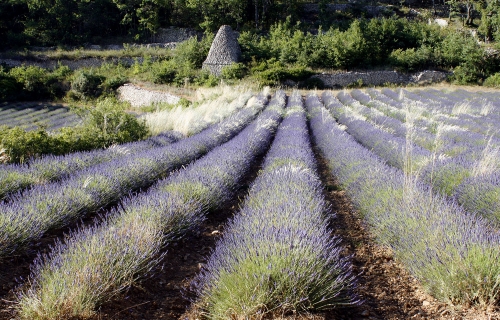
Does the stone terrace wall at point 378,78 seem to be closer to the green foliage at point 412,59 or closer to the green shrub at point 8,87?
the green foliage at point 412,59

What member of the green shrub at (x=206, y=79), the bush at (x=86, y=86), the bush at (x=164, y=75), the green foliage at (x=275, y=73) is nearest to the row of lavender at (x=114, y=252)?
the green shrub at (x=206, y=79)

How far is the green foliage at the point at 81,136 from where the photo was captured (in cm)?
620

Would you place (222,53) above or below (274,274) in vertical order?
above

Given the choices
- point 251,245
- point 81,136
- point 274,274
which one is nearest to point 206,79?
point 81,136

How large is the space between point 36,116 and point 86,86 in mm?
4506

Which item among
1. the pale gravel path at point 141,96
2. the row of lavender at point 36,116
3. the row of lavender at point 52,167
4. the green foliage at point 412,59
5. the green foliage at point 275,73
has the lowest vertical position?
the row of lavender at point 36,116

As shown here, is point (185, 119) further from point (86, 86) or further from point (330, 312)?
point (86, 86)

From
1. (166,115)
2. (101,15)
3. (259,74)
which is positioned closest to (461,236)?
(166,115)

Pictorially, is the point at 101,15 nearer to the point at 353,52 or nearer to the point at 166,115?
the point at 353,52

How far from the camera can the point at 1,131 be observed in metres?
6.52

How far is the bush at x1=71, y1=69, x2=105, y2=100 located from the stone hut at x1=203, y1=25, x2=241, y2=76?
7.27 meters

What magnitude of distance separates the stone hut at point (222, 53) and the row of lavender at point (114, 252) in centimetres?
2109

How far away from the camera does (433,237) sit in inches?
100.0

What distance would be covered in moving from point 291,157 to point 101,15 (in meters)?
36.3
